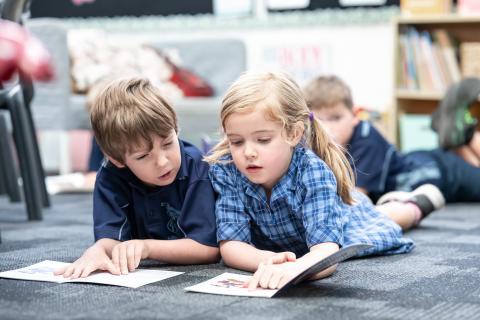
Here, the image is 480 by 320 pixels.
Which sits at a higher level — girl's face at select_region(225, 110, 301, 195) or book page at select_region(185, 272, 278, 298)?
girl's face at select_region(225, 110, 301, 195)

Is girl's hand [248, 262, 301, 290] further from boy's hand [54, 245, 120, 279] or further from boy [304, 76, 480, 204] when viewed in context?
boy [304, 76, 480, 204]

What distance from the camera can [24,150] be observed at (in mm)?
2369

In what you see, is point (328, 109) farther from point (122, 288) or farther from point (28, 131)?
point (122, 288)

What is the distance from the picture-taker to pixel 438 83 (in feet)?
12.8

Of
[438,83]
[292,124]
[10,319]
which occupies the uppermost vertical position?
[292,124]

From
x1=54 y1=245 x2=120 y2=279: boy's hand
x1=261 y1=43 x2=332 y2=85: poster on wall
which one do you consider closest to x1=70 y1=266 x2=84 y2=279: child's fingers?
x1=54 y1=245 x2=120 y2=279: boy's hand

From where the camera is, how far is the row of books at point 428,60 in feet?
12.7

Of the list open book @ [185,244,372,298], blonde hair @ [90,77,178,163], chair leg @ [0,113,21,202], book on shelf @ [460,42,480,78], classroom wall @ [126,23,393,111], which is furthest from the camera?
classroom wall @ [126,23,393,111]

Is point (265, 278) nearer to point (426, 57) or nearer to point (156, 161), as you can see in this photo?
point (156, 161)

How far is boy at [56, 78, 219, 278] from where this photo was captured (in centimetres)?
150

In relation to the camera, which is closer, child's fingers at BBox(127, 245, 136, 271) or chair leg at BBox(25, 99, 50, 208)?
child's fingers at BBox(127, 245, 136, 271)

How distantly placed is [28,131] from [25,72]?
1.72 m

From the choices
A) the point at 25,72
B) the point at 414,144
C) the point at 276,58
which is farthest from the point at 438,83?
the point at 25,72

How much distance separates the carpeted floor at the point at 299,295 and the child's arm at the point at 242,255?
0.03 m
